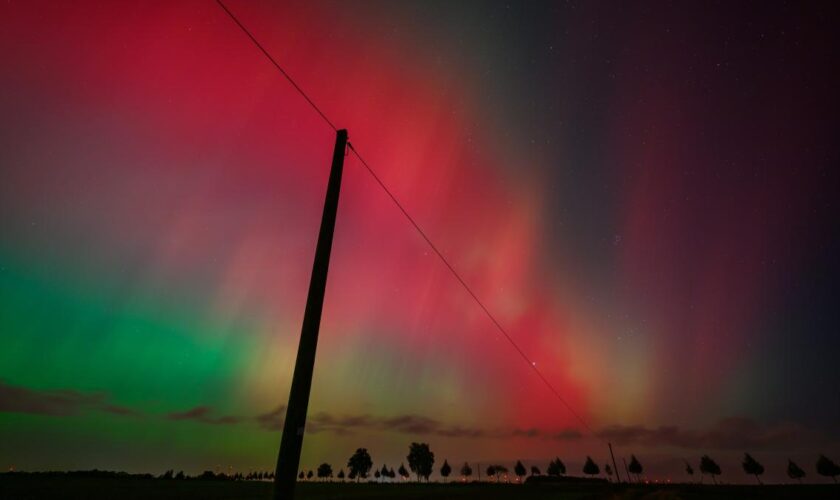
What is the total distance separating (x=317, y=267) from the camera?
6660 millimetres

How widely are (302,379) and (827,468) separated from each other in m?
231

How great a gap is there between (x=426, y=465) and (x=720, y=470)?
412 feet

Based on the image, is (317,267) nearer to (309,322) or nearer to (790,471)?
(309,322)

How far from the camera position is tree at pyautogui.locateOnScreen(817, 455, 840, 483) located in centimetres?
15462

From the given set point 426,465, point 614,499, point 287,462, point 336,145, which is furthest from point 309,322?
point 426,465

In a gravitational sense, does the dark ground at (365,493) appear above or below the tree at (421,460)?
below

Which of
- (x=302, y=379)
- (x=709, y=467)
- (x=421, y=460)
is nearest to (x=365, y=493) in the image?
(x=302, y=379)

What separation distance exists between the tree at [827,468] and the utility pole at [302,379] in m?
230

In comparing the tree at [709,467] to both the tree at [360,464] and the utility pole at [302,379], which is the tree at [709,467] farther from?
the utility pole at [302,379]

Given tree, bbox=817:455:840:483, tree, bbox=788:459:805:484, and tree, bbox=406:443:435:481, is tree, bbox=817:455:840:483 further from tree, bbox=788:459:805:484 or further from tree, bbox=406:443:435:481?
tree, bbox=406:443:435:481

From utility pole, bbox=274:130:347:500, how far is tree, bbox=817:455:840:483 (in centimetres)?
22997

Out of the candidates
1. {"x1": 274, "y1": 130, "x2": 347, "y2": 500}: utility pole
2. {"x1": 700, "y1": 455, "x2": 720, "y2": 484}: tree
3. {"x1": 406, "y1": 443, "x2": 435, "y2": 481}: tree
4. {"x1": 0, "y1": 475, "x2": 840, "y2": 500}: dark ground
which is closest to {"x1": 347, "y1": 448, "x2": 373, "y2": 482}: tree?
{"x1": 406, "y1": 443, "x2": 435, "y2": 481}: tree

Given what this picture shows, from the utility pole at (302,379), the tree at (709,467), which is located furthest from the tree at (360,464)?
the utility pole at (302,379)

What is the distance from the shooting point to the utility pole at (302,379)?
5.88 m
